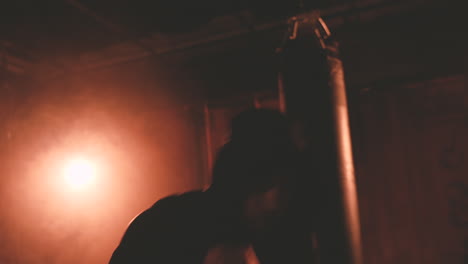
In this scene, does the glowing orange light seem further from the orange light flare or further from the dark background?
the dark background

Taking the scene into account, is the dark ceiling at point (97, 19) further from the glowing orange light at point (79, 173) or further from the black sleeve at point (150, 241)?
the black sleeve at point (150, 241)

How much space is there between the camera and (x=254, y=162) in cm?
205

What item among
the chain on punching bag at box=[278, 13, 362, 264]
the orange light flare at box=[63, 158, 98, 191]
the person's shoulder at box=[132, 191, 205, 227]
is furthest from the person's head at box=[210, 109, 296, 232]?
the orange light flare at box=[63, 158, 98, 191]

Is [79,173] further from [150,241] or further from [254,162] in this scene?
[254,162]

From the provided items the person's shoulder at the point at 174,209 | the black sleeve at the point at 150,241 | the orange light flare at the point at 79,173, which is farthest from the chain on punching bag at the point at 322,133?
the orange light flare at the point at 79,173

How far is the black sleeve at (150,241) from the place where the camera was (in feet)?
6.59

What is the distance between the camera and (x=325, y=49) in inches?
104

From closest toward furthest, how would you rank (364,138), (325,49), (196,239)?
(196,239) → (325,49) → (364,138)

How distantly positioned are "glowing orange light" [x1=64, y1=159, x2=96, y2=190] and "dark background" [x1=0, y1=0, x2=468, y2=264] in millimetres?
161

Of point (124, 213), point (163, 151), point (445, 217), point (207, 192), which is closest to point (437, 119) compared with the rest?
point (445, 217)

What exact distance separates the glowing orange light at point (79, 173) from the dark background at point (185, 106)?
6.3 inches

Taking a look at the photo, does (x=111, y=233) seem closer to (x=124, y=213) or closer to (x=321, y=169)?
(x=124, y=213)

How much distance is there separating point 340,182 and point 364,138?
2209mm

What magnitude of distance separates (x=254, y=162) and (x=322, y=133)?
65cm
